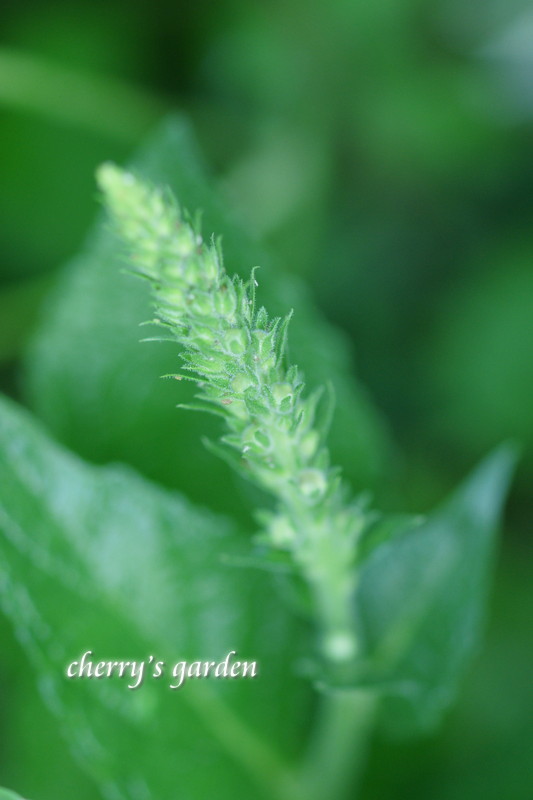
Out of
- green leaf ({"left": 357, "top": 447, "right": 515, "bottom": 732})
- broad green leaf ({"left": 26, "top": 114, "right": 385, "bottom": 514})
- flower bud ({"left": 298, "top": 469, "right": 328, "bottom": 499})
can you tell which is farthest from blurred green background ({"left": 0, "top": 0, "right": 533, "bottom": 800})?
flower bud ({"left": 298, "top": 469, "right": 328, "bottom": 499})

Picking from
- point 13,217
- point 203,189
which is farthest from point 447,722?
point 13,217

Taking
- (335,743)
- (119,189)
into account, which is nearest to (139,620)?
(335,743)

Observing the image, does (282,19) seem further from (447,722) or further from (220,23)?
(447,722)

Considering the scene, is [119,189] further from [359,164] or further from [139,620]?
[359,164]

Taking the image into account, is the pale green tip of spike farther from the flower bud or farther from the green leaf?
the green leaf

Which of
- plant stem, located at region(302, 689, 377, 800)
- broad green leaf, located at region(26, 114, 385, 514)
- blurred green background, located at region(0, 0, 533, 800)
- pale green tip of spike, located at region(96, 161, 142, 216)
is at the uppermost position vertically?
blurred green background, located at region(0, 0, 533, 800)

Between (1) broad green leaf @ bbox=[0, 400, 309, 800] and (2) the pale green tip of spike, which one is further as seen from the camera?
(1) broad green leaf @ bbox=[0, 400, 309, 800]

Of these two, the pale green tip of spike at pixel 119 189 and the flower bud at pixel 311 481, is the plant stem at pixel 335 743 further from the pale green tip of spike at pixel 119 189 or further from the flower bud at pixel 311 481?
the pale green tip of spike at pixel 119 189
